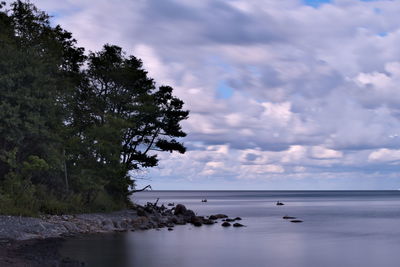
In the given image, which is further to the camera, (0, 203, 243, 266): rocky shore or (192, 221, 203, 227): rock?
(192, 221, 203, 227): rock

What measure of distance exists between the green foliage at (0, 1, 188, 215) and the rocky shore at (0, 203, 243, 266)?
6.33 feet

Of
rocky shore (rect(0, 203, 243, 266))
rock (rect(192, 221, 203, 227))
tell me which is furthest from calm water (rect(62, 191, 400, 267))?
rock (rect(192, 221, 203, 227))

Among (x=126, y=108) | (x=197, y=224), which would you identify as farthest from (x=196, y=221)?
(x=126, y=108)

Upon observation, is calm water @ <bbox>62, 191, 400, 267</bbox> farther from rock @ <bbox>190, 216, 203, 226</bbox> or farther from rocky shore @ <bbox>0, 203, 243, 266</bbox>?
rock @ <bbox>190, 216, 203, 226</bbox>

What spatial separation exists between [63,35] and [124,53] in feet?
24.6

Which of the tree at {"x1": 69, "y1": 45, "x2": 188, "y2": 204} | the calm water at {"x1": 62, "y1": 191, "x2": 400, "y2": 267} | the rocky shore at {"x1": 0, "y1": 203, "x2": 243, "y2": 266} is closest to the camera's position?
the rocky shore at {"x1": 0, "y1": 203, "x2": 243, "y2": 266}

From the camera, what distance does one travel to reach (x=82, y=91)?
56125mm

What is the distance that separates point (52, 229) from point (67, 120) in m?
13.7

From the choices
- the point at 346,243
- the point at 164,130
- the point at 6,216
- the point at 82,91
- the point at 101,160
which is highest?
the point at 82,91

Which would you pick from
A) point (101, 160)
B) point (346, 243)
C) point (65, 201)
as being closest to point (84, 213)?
point (65, 201)

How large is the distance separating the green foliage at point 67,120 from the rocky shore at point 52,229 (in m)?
1.93

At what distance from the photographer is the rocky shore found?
2375 cm

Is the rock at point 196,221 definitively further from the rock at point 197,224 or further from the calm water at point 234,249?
the calm water at point 234,249

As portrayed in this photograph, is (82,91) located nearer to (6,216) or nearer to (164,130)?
(164,130)
